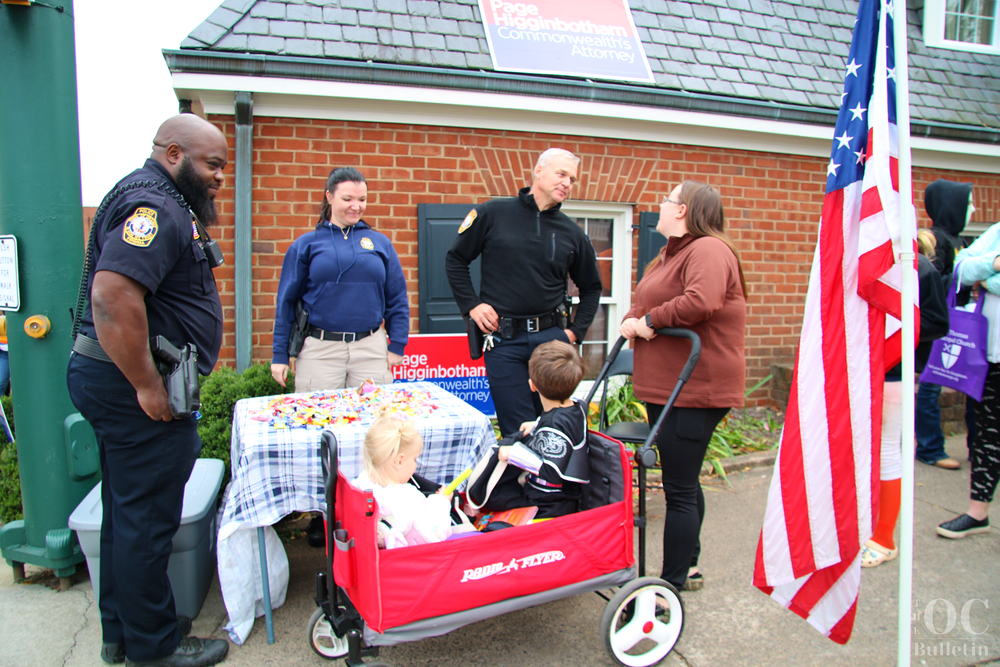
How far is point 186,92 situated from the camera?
15.0 feet

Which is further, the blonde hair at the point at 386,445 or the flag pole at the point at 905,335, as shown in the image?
the blonde hair at the point at 386,445

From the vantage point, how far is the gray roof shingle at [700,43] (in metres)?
4.74

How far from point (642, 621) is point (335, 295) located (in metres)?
2.25

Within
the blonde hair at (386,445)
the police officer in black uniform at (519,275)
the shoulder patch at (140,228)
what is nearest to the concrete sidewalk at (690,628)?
the blonde hair at (386,445)

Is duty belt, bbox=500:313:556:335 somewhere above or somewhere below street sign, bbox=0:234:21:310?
below

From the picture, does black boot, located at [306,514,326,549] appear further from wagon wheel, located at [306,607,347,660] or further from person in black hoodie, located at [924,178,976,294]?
person in black hoodie, located at [924,178,976,294]

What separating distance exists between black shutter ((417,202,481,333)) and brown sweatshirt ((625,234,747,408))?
247 centimetres

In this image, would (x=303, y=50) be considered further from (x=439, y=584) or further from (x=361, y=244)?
(x=439, y=584)

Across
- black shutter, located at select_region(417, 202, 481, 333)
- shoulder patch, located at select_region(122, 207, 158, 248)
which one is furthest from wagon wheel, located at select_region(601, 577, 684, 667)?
black shutter, located at select_region(417, 202, 481, 333)

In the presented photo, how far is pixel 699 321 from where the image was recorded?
2.78m

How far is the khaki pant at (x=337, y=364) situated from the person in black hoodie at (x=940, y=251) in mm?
3395

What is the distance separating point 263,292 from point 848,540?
161 inches

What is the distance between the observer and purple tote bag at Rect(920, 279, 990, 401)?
11.4 ft

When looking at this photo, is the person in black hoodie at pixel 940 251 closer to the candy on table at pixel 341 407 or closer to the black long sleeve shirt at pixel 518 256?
the black long sleeve shirt at pixel 518 256
